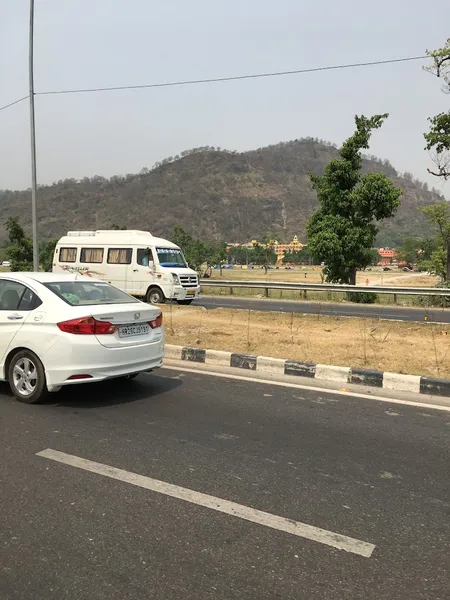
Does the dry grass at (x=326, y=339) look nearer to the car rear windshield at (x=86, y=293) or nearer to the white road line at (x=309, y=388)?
the white road line at (x=309, y=388)

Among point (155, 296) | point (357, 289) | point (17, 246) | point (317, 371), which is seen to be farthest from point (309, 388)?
point (17, 246)

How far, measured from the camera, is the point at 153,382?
6.54m

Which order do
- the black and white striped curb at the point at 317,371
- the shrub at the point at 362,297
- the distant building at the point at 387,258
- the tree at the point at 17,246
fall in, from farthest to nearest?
the distant building at the point at 387,258
the tree at the point at 17,246
the shrub at the point at 362,297
the black and white striped curb at the point at 317,371

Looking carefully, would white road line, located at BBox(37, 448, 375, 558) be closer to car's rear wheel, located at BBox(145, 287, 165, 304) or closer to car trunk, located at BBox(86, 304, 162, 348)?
car trunk, located at BBox(86, 304, 162, 348)

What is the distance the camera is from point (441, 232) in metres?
27.3

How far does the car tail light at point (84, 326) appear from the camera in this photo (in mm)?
5227

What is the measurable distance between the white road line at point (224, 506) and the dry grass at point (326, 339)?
455 centimetres

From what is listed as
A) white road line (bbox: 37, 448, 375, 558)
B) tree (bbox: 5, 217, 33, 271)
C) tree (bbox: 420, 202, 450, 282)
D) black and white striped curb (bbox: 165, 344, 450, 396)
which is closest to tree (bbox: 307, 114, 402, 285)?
tree (bbox: 420, 202, 450, 282)

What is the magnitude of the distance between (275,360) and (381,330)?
195 inches

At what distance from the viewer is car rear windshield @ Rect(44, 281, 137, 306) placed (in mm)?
5684

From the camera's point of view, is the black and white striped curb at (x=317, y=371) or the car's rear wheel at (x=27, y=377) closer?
the car's rear wheel at (x=27, y=377)

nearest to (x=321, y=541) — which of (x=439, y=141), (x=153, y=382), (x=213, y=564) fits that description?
Answer: (x=213, y=564)

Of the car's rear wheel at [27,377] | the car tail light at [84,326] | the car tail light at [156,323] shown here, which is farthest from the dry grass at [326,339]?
the car's rear wheel at [27,377]

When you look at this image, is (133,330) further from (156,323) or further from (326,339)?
(326,339)
